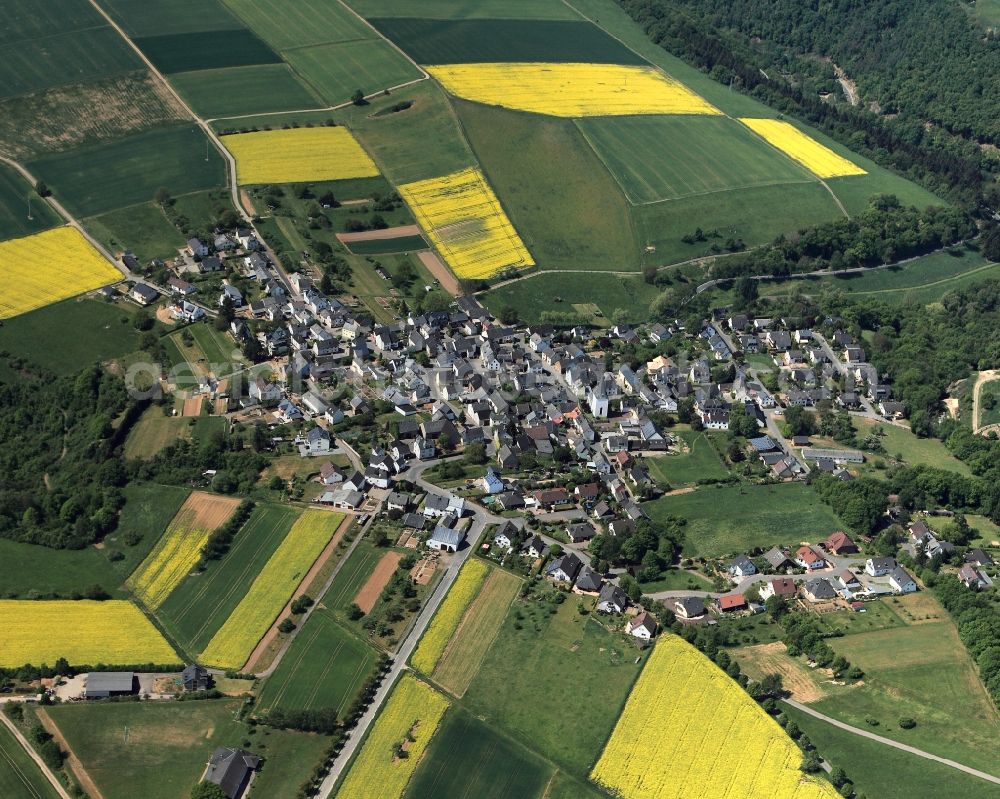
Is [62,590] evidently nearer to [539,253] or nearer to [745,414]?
[745,414]

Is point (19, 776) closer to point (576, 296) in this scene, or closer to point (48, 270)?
point (48, 270)

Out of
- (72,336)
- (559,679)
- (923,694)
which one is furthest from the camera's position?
(72,336)

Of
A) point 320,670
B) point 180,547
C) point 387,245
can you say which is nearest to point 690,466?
point 320,670

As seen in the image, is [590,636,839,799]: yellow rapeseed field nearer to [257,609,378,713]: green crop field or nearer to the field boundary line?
[257,609,378,713]: green crop field

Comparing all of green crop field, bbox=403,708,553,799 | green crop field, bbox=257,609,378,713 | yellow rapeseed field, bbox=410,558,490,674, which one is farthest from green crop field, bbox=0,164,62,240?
green crop field, bbox=403,708,553,799

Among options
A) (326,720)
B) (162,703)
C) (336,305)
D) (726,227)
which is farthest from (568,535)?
(726,227)
